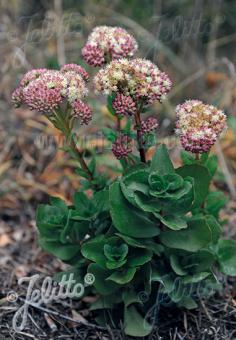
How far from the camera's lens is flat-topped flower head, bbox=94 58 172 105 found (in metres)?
1.49

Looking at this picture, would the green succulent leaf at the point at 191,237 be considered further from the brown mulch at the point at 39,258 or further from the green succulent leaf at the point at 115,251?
the brown mulch at the point at 39,258

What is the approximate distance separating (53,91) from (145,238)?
0.49m

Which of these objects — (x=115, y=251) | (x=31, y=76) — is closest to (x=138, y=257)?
(x=115, y=251)

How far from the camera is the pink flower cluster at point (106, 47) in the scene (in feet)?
5.31

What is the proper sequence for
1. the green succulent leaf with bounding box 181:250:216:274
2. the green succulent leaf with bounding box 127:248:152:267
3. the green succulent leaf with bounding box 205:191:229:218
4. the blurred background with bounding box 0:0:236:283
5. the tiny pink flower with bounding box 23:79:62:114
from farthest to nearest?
the blurred background with bounding box 0:0:236:283
the green succulent leaf with bounding box 205:191:229:218
the green succulent leaf with bounding box 181:250:216:274
the green succulent leaf with bounding box 127:248:152:267
the tiny pink flower with bounding box 23:79:62:114

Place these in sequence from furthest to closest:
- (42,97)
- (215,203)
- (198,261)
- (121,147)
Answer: (215,203)
(198,261)
(121,147)
(42,97)

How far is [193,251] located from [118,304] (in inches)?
13.0

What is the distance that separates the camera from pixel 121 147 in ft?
5.14

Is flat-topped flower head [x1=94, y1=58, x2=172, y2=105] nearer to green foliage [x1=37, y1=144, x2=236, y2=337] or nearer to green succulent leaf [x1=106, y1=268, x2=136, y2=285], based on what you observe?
green foliage [x1=37, y1=144, x2=236, y2=337]

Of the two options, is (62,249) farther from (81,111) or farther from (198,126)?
(198,126)

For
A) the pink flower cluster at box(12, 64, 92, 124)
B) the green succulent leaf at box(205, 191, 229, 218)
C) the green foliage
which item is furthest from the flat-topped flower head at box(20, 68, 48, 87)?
the green succulent leaf at box(205, 191, 229, 218)

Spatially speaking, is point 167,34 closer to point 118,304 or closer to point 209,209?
point 209,209

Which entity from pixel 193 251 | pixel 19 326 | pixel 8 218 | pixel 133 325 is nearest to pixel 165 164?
pixel 193 251

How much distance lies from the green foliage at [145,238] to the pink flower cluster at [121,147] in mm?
58
